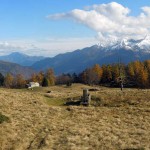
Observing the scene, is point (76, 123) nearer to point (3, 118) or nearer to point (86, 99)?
point (3, 118)

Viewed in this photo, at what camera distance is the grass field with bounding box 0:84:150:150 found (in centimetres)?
3072

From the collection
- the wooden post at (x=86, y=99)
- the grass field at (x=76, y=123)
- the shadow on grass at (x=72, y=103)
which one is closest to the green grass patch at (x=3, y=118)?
the grass field at (x=76, y=123)

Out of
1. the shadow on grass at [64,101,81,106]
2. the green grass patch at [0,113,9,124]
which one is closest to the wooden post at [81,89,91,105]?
the shadow on grass at [64,101,81,106]

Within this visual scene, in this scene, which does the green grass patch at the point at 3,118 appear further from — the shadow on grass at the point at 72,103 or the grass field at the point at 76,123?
the shadow on grass at the point at 72,103

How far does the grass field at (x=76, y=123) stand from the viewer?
30.7 metres

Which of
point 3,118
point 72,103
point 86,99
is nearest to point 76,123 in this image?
point 3,118

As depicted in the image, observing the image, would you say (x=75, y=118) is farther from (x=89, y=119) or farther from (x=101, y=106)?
(x=101, y=106)

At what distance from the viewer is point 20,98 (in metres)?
54.2

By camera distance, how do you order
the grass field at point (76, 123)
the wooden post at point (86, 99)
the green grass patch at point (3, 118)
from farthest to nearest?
1. the wooden post at point (86, 99)
2. the green grass patch at point (3, 118)
3. the grass field at point (76, 123)

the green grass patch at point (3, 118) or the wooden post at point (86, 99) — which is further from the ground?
the wooden post at point (86, 99)

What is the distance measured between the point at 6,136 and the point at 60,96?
2639 cm

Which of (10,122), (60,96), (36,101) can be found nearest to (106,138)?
(10,122)

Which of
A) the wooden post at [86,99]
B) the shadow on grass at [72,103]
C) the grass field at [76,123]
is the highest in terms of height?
the wooden post at [86,99]

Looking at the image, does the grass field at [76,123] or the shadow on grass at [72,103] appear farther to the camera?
the shadow on grass at [72,103]
